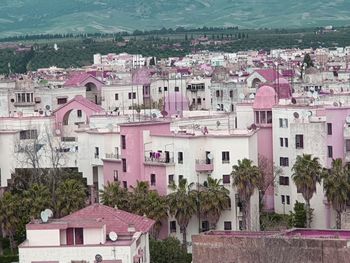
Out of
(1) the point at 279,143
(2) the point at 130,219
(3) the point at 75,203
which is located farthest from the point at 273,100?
(2) the point at 130,219

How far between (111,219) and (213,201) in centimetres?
1188

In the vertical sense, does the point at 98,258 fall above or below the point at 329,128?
below

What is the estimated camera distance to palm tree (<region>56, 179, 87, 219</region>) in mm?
61344

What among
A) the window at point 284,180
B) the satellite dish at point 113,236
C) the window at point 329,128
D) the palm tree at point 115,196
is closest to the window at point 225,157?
the palm tree at point 115,196

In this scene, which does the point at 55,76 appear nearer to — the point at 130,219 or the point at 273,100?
the point at 273,100

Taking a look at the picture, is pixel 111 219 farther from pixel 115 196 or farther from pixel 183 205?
pixel 115 196

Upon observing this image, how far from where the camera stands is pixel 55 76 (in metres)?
122

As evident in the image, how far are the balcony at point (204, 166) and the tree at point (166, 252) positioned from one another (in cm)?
699

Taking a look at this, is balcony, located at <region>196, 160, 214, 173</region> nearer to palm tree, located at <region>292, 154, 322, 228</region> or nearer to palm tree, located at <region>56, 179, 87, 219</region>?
palm tree, located at <region>292, 154, 322, 228</region>

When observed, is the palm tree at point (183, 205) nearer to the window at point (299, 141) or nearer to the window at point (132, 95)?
the window at point (299, 141)

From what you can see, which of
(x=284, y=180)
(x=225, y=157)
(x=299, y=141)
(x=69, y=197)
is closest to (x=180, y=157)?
(x=225, y=157)

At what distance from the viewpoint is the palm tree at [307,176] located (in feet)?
202

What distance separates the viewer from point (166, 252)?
181ft

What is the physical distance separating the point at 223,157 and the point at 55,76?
199 ft
